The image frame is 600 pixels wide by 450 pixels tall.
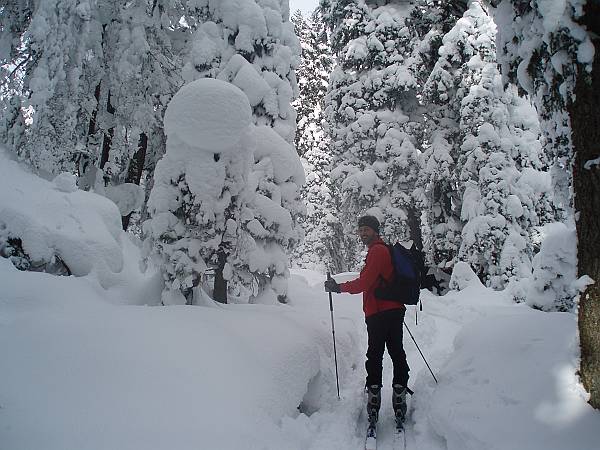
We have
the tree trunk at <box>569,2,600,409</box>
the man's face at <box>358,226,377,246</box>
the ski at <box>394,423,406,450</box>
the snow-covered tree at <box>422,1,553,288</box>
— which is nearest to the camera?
the tree trunk at <box>569,2,600,409</box>

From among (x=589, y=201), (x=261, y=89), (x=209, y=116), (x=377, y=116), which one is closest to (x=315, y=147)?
(x=377, y=116)

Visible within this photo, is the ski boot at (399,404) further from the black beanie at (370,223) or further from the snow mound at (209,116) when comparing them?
the snow mound at (209,116)

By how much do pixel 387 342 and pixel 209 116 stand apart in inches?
171

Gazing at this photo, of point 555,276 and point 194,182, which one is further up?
Answer: point 194,182

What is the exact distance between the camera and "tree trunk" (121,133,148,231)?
12828 mm

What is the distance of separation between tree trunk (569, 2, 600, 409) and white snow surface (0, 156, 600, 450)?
43 centimetres

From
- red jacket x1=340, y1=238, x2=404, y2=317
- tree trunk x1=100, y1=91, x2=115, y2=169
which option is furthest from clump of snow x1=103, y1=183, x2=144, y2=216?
red jacket x1=340, y1=238, x2=404, y2=317

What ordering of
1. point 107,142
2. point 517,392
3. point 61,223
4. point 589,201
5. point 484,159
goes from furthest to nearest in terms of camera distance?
point 484,159 < point 107,142 < point 61,223 < point 517,392 < point 589,201

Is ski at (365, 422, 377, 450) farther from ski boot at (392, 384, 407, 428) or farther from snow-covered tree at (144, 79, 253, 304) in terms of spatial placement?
snow-covered tree at (144, 79, 253, 304)

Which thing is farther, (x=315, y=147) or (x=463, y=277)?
(x=315, y=147)

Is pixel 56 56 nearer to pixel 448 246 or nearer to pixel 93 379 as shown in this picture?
pixel 93 379

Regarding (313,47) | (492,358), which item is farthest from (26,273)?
(313,47)

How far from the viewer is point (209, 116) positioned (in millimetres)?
6773

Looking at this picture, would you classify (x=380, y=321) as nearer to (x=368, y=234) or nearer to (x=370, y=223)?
(x=368, y=234)
